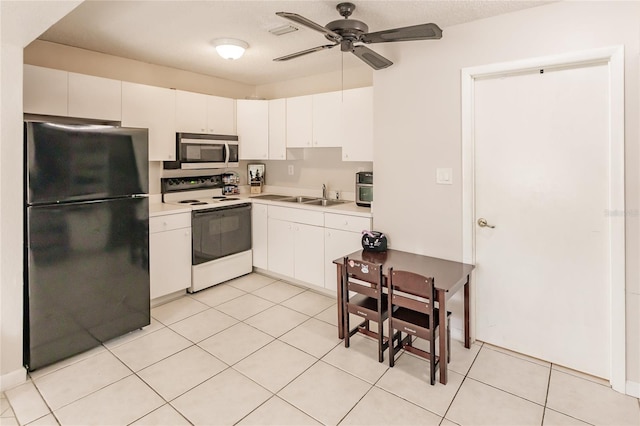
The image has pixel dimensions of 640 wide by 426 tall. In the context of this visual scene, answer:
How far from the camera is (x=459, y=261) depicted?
280 cm

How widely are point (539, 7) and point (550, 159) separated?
99 cm

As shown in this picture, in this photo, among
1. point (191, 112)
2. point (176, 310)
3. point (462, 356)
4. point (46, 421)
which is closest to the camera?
point (46, 421)

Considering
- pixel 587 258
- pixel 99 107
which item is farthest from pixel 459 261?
pixel 99 107

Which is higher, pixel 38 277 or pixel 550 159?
pixel 550 159

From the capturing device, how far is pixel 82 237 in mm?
2512

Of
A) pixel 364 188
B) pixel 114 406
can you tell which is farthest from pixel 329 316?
pixel 114 406

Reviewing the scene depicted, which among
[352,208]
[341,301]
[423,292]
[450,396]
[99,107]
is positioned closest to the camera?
[450,396]

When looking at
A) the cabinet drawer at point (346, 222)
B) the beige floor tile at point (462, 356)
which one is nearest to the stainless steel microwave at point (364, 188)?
the cabinet drawer at point (346, 222)

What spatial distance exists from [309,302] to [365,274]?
1.19 meters

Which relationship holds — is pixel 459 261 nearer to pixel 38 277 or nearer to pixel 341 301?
pixel 341 301

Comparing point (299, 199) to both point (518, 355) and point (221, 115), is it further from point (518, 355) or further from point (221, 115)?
point (518, 355)

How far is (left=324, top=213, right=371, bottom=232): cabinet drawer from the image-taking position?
132 inches

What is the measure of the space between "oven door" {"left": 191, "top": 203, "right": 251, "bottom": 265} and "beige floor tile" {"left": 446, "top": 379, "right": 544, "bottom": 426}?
8.83 ft

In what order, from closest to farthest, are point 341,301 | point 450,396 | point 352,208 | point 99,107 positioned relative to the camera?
point 450,396, point 341,301, point 99,107, point 352,208
